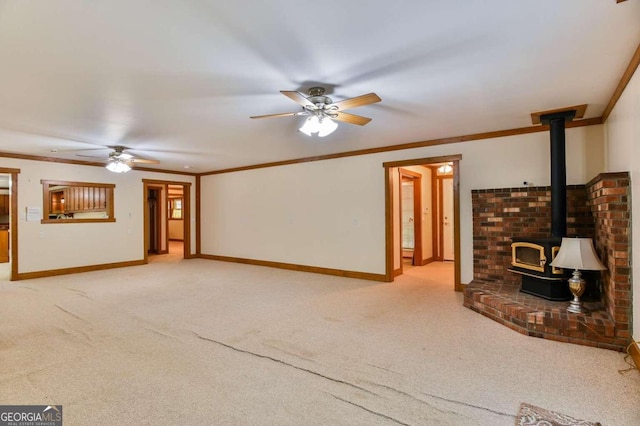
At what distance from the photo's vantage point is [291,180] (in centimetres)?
677

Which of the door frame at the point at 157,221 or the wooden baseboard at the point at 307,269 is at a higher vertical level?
the door frame at the point at 157,221

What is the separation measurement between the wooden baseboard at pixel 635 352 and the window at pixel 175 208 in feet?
41.7

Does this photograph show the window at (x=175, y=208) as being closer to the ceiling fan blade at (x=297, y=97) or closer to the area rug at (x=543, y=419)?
the ceiling fan blade at (x=297, y=97)

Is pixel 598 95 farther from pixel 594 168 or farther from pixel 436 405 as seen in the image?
pixel 436 405

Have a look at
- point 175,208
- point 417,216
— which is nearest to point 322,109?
point 417,216

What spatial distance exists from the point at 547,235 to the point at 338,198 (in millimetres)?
3263

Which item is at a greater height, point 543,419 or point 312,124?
point 312,124

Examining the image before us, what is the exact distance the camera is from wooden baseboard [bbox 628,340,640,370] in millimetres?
2504

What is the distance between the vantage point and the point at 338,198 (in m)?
6.11

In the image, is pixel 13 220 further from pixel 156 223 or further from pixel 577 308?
pixel 577 308

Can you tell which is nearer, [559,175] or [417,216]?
[559,175]

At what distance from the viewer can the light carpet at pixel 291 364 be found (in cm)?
203

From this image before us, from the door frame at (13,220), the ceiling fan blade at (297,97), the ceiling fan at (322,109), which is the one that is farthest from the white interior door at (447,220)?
the door frame at (13,220)

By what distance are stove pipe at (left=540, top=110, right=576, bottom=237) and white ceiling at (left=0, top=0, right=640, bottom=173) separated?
32cm
